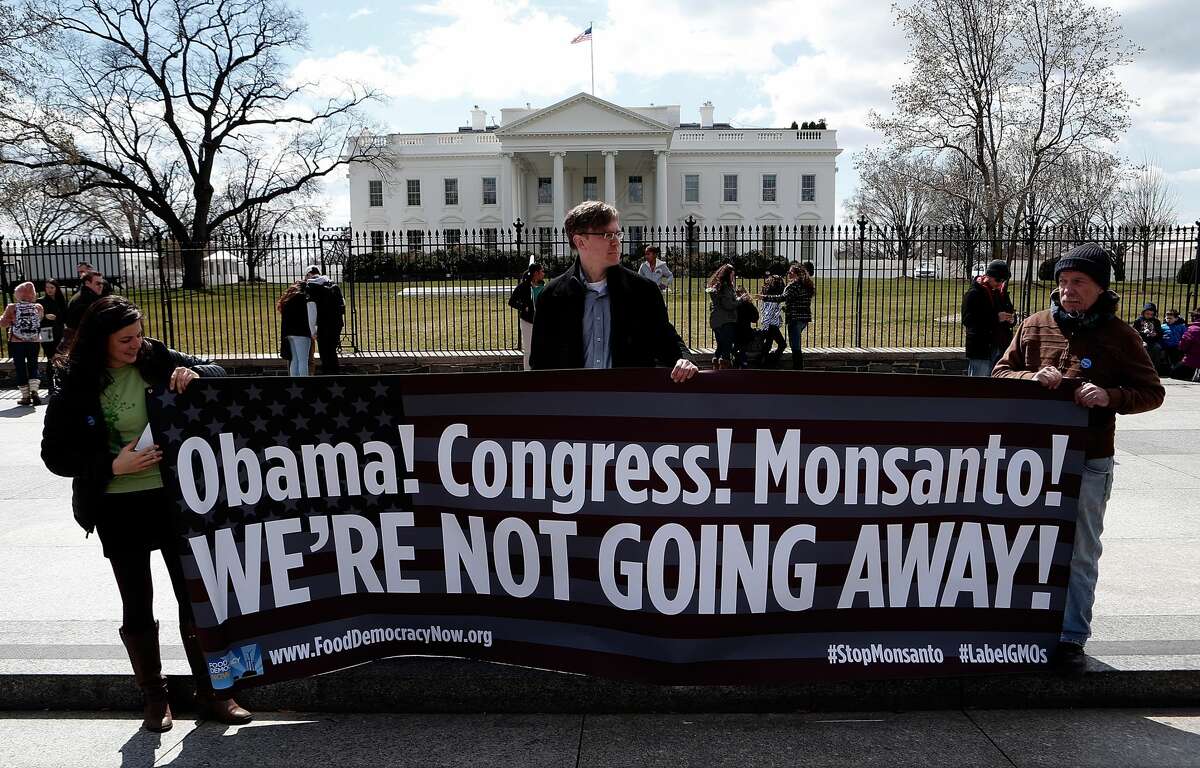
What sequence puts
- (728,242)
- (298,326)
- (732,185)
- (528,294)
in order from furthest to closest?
(732,185) → (728,242) → (528,294) → (298,326)

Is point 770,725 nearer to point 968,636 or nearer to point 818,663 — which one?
point 818,663

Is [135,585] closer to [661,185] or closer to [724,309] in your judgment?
[724,309]

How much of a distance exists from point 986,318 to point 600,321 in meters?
7.13

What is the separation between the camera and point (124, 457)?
3227mm

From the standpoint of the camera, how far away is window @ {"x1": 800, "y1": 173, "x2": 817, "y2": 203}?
219 ft

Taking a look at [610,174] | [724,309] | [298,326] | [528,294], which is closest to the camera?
[298,326]

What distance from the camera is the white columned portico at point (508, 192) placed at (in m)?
63.0

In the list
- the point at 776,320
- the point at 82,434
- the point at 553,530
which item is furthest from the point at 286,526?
the point at 776,320

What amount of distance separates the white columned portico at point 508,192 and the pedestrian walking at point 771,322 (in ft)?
167

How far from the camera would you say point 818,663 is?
339 centimetres

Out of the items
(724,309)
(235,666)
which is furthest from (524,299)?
(235,666)

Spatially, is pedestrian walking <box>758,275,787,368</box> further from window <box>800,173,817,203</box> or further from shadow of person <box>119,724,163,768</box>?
window <box>800,173,817,203</box>

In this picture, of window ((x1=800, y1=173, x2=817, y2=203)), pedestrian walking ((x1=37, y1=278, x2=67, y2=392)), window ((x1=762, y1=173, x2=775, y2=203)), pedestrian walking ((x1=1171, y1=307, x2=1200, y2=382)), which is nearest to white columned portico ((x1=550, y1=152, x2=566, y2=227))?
window ((x1=762, y1=173, x2=775, y2=203))

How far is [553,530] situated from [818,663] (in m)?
1.15
